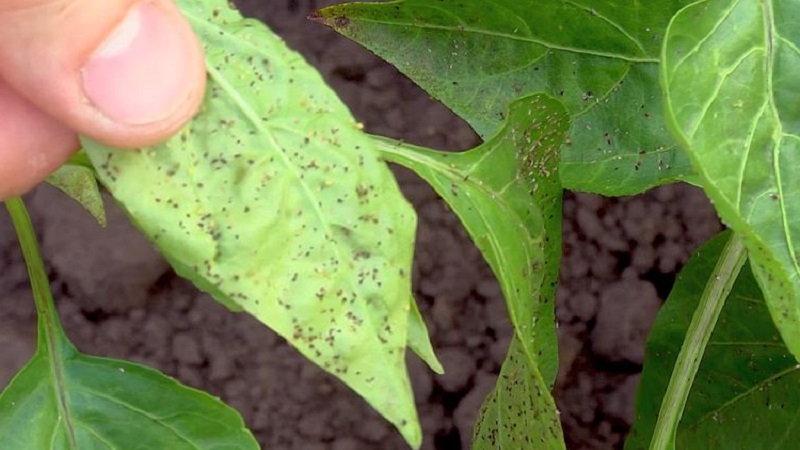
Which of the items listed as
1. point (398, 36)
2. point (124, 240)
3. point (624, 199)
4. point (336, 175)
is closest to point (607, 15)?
point (398, 36)

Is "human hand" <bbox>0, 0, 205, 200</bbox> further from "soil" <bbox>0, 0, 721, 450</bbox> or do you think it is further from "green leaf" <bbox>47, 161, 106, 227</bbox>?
"soil" <bbox>0, 0, 721, 450</bbox>

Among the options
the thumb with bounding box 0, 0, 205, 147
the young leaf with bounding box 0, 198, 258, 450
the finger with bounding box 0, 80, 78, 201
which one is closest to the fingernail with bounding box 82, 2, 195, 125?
the thumb with bounding box 0, 0, 205, 147

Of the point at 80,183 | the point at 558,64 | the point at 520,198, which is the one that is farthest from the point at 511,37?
the point at 80,183

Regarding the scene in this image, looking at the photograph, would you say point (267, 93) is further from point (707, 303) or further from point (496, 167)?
point (707, 303)

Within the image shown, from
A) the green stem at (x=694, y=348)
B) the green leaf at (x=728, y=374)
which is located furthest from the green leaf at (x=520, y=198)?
the green leaf at (x=728, y=374)

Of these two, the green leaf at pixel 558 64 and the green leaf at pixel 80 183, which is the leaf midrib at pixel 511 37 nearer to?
the green leaf at pixel 558 64
